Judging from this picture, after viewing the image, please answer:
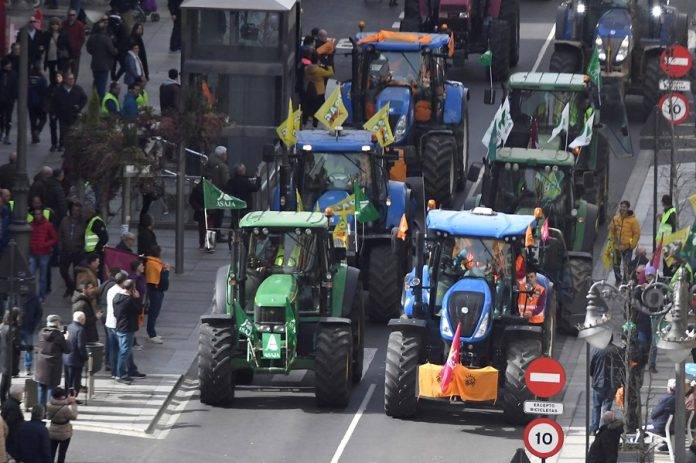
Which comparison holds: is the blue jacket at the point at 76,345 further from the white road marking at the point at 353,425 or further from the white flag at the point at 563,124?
the white flag at the point at 563,124

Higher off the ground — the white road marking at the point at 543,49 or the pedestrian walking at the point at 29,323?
the white road marking at the point at 543,49

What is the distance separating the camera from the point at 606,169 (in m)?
41.8

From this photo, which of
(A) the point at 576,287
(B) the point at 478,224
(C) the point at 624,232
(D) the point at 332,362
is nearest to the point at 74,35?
(C) the point at 624,232

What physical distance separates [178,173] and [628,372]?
11.2 metres

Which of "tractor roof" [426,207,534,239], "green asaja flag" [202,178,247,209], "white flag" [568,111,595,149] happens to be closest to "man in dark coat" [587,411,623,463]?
"tractor roof" [426,207,534,239]

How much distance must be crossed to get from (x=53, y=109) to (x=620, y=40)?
1103 centimetres

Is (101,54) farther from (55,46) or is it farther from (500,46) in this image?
(500,46)

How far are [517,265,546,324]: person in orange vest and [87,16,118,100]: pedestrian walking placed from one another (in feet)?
47.7

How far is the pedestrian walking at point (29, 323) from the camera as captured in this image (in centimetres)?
3309

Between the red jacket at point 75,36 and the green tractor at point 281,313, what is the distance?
45.9 ft

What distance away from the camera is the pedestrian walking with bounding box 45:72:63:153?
139ft

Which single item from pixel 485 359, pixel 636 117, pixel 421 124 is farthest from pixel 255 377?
pixel 636 117

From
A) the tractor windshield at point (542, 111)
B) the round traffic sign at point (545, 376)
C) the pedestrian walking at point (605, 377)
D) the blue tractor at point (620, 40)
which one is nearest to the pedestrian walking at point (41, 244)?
the tractor windshield at point (542, 111)

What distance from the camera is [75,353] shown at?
31.6 m
